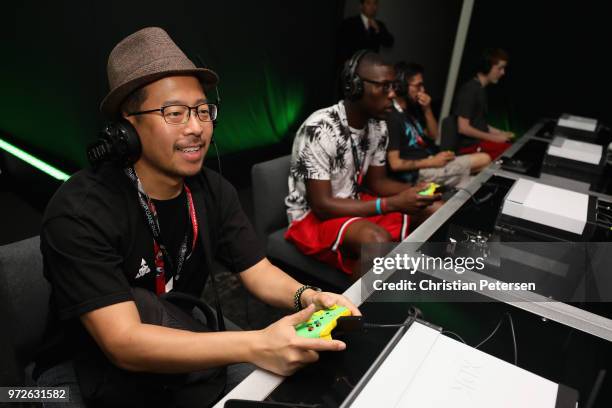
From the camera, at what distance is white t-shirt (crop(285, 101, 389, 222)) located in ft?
5.80

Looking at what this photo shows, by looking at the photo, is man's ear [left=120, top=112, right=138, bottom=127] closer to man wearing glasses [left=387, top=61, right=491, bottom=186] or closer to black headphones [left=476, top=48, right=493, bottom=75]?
man wearing glasses [left=387, top=61, right=491, bottom=186]

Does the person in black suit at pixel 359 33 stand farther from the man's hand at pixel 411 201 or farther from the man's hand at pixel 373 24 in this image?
the man's hand at pixel 411 201

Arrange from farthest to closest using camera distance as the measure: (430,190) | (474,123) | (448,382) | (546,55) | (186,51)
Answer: (546,55) < (474,123) < (186,51) < (430,190) < (448,382)

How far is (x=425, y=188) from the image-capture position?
1.61m

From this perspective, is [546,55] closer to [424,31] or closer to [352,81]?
[424,31]

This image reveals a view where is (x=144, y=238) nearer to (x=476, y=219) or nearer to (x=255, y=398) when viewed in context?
(x=255, y=398)

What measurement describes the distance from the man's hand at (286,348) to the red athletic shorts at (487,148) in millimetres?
2814

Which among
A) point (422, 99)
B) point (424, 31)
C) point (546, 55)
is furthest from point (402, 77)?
point (424, 31)

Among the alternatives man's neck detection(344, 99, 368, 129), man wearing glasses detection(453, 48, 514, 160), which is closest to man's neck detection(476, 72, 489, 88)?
man wearing glasses detection(453, 48, 514, 160)

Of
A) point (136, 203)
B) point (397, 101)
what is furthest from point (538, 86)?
point (136, 203)

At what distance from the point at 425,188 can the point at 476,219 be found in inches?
10.8

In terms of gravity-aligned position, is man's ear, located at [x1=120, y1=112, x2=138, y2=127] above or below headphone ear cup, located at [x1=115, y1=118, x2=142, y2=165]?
above

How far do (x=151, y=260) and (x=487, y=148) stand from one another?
9.80ft

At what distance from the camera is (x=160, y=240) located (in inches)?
39.6
